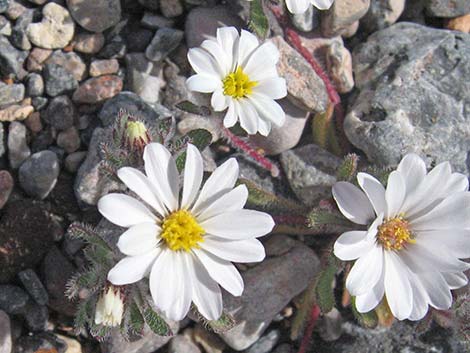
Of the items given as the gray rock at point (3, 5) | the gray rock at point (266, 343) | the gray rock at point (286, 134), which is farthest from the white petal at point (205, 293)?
the gray rock at point (3, 5)

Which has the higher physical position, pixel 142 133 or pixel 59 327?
pixel 142 133

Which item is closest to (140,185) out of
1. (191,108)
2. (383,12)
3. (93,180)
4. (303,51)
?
(191,108)

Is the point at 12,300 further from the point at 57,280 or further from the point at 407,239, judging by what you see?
the point at 407,239

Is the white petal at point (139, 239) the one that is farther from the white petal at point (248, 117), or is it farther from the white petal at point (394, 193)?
the white petal at point (394, 193)

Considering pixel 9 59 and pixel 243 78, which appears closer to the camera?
pixel 243 78

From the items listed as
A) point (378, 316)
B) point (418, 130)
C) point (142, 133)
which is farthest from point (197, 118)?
point (378, 316)

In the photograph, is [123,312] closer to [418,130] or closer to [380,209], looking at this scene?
[380,209]
